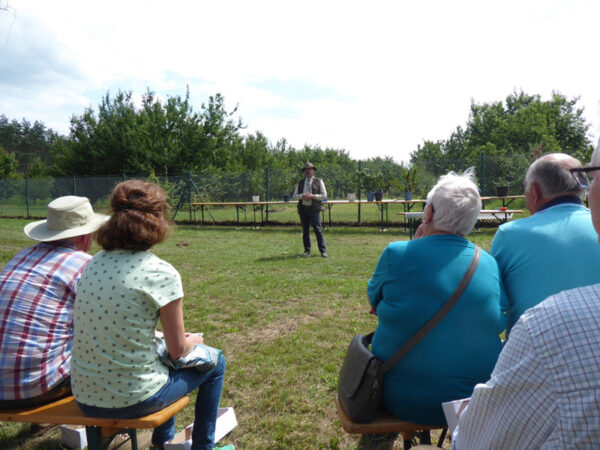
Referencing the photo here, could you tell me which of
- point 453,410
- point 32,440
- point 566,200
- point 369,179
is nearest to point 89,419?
point 32,440

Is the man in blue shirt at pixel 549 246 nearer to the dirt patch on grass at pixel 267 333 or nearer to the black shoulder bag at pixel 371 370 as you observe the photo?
the black shoulder bag at pixel 371 370

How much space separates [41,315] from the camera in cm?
199

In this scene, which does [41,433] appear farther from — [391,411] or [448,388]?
[448,388]

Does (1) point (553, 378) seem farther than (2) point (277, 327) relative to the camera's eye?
No

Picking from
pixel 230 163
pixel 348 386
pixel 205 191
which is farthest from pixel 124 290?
pixel 230 163

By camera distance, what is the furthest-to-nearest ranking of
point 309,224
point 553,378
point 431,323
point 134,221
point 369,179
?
point 369,179 < point 309,224 < point 134,221 < point 431,323 < point 553,378

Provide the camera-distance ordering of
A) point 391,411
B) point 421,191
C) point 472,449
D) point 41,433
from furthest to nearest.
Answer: point 421,191, point 41,433, point 391,411, point 472,449

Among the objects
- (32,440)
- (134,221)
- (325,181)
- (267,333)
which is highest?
(325,181)

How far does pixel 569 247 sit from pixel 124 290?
1954 mm

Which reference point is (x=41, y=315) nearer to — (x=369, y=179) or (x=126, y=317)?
(x=126, y=317)

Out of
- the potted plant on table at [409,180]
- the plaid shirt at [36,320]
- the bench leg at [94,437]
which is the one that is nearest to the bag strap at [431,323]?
the bench leg at [94,437]

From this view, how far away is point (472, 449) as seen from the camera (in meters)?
0.93

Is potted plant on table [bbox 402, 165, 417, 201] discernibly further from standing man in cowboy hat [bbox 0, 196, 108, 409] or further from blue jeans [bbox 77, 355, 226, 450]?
standing man in cowboy hat [bbox 0, 196, 108, 409]

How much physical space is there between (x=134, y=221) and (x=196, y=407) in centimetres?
105
